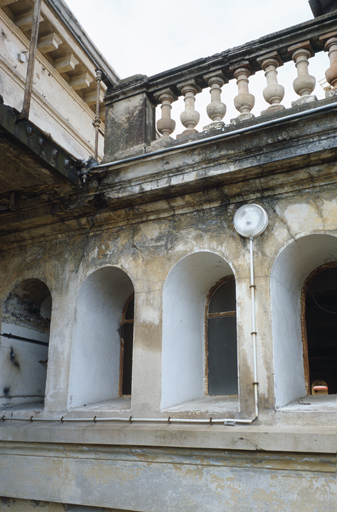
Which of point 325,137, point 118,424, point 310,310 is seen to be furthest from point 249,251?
point 310,310

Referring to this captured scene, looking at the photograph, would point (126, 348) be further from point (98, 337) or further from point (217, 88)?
point (217, 88)

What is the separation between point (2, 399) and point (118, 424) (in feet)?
7.19

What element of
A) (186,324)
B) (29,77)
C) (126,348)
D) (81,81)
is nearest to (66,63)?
(81,81)

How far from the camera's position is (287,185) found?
5.25 meters

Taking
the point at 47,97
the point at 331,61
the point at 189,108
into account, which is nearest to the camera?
the point at 331,61

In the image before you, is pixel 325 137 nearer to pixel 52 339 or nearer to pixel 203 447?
pixel 203 447

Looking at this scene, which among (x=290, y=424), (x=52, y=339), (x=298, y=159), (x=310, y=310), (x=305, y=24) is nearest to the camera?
(x=290, y=424)

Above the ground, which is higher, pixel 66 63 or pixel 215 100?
pixel 66 63

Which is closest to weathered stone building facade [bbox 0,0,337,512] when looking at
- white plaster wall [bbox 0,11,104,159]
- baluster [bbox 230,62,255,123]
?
baluster [bbox 230,62,255,123]

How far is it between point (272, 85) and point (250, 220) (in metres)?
1.65

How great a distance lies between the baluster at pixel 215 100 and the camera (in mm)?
5793

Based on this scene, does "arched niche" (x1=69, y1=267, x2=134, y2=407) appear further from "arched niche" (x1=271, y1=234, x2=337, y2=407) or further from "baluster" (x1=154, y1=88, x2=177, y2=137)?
"arched niche" (x1=271, y1=234, x2=337, y2=407)

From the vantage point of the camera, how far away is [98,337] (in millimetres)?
6629

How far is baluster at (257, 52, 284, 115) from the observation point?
5.45 metres
